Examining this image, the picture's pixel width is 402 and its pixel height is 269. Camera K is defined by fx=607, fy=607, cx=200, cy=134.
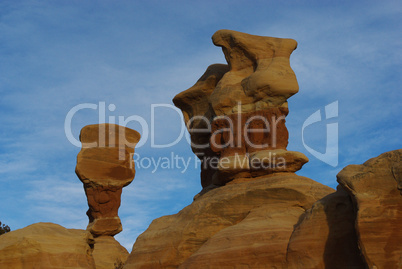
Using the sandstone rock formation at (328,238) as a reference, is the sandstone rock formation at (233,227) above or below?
above

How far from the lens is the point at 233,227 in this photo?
1366 cm

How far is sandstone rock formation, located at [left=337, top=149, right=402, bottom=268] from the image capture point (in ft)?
33.1

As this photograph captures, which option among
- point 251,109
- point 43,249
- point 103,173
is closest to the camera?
point 251,109

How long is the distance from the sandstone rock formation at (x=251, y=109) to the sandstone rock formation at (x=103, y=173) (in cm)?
1181

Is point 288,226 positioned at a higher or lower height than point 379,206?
higher

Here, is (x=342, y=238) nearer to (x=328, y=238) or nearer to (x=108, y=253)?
(x=328, y=238)

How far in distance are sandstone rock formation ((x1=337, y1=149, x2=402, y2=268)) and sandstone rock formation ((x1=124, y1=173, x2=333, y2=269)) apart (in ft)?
7.01

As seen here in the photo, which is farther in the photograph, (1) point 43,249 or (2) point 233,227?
(1) point 43,249

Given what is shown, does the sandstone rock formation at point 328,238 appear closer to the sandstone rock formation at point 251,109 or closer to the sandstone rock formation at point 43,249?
the sandstone rock formation at point 251,109

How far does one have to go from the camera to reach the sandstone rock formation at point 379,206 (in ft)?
33.1

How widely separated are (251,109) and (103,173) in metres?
14.0

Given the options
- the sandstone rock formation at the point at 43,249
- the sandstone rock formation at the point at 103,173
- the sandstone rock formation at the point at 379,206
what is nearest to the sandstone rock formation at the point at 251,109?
the sandstone rock formation at the point at 43,249

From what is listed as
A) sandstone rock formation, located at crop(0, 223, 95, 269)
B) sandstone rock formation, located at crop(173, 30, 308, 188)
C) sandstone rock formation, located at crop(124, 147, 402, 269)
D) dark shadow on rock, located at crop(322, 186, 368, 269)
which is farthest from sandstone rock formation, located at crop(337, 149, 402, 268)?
sandstone rock formation, located at crop(0, 223, 95, 269)

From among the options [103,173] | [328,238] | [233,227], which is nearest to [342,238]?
[328,238]
